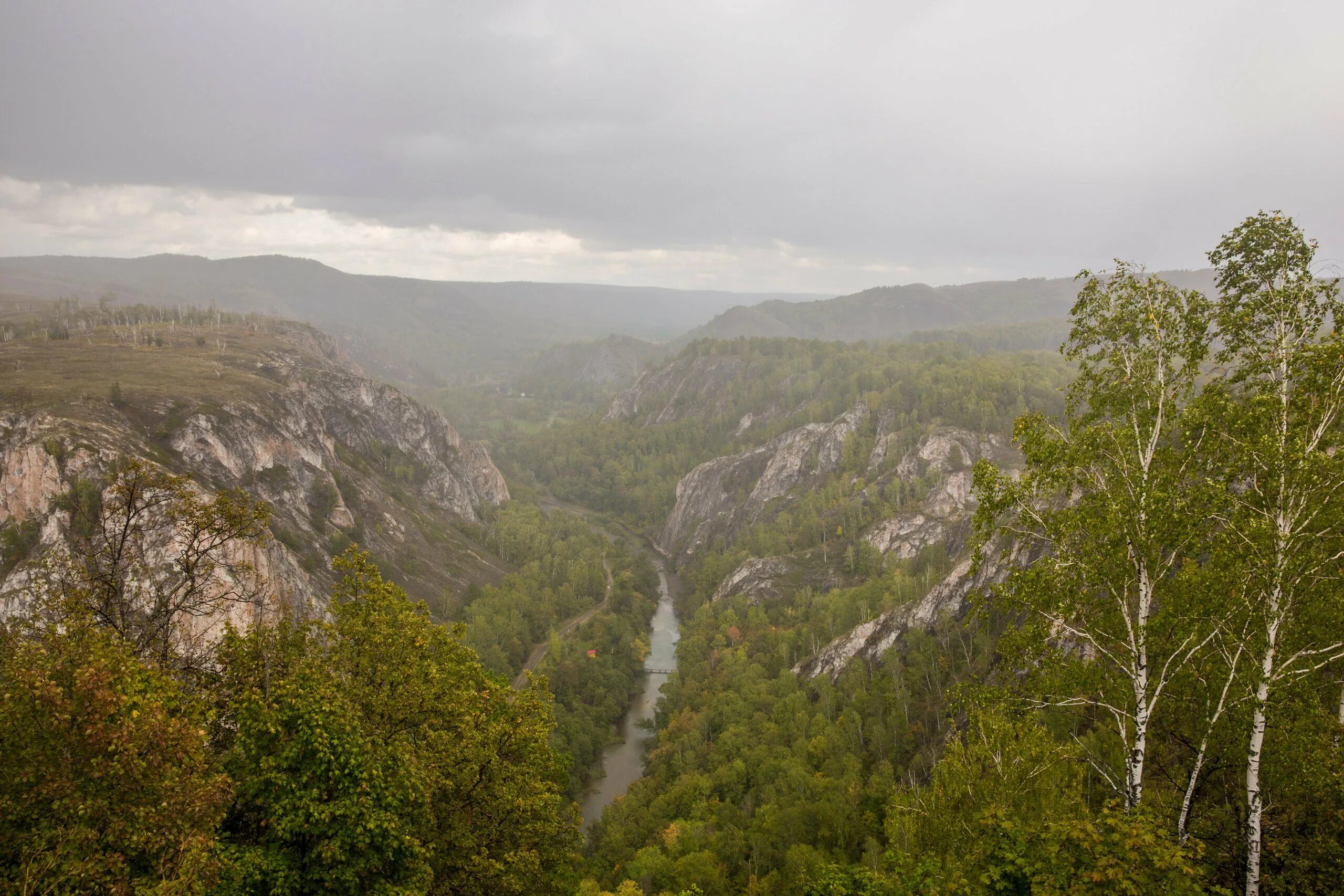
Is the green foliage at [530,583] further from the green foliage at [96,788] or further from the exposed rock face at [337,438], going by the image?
the green foliage at [96,788]

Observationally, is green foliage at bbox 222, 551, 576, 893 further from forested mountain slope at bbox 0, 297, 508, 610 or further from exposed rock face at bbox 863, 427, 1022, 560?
exposed rock face at bbox 863, 427, 1022, 560

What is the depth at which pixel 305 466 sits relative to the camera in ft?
370

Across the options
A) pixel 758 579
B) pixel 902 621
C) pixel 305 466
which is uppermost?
pixel 305 466

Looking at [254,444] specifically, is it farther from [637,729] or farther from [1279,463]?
[1279,463]

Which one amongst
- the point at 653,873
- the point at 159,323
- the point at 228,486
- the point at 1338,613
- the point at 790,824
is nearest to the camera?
the point at 1338,613

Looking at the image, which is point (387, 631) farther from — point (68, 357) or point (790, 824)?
point (68, 357)

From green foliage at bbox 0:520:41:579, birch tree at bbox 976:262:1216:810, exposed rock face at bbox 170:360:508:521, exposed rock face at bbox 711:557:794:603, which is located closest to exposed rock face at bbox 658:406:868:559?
exposed rock face at bbox 711:557:794:603

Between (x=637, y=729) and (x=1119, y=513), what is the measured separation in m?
81.4

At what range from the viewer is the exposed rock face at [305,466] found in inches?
2625

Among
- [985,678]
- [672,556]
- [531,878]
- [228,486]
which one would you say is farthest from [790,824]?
[672,556]

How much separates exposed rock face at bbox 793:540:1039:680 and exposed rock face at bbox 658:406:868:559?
6474 cm

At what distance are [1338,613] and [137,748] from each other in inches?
814

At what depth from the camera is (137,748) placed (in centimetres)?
1044

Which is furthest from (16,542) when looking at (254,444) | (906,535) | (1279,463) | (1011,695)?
(906,535)
